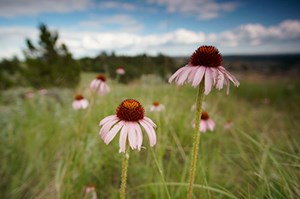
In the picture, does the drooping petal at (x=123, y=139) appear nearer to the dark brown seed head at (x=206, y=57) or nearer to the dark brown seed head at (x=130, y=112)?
the dark brown seed head at (x=130, y=112)

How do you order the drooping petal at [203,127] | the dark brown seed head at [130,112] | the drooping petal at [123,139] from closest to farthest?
1. the drooping petal at [123,139]
2. the dark brown seed head at [130,112]
3. the drooping petal at [203,127]

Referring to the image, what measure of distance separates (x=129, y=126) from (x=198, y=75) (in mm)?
283

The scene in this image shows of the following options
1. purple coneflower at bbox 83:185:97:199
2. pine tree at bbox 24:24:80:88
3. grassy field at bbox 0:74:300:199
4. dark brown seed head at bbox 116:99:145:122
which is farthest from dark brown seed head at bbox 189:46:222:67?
pine tree at bbox 24:24:80:88

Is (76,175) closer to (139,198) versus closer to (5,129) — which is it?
(139,198)

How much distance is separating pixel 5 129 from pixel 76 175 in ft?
5.54

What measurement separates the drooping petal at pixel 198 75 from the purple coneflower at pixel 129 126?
204 mm

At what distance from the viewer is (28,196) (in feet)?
7.01

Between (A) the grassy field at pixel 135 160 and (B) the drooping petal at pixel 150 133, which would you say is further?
(A) the grassy field at pixel 135 160

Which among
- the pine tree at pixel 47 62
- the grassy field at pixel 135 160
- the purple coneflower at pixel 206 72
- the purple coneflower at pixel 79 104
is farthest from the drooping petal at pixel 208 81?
the pine tree at pixel 47 62

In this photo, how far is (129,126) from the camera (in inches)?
34.1

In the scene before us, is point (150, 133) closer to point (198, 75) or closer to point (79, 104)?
point (198, 75)

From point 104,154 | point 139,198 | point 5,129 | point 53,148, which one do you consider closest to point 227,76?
point 139,198

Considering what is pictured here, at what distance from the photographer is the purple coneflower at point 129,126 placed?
818mm

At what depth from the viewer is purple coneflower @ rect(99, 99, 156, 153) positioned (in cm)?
82
